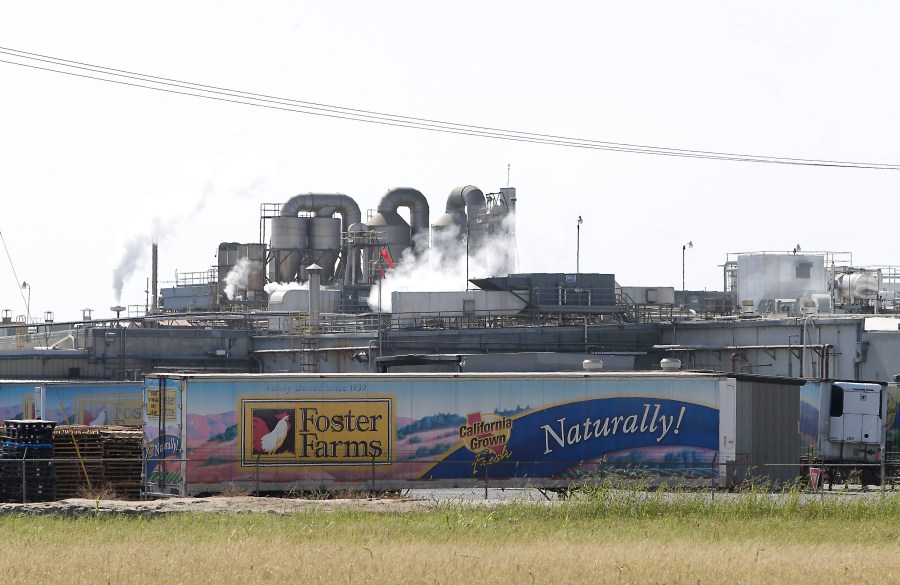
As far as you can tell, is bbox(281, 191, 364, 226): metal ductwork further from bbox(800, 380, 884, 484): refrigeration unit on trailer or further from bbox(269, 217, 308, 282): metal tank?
bbox(800, 380, 884, 484): refrigeration unit on trailer

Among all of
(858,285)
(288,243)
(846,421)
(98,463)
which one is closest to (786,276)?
(858,285)

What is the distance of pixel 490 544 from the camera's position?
22.7 metres

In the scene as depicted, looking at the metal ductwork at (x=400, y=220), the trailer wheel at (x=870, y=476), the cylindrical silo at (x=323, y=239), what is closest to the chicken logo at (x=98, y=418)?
the trailer wheel at (x=870, y=476)

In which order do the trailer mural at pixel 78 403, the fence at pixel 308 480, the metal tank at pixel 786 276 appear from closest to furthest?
the fence at pixel 308 480
the trailer mural at pixel 78 403
the metal tank at pixel 786 276

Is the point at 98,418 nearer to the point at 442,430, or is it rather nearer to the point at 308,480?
the point at 308,480

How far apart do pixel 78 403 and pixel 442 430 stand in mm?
16305

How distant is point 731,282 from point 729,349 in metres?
37.9

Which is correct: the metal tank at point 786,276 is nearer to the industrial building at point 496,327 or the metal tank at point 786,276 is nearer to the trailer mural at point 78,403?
the industrial building at point 496,327

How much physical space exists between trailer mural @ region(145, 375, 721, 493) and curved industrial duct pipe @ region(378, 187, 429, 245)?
213 feet

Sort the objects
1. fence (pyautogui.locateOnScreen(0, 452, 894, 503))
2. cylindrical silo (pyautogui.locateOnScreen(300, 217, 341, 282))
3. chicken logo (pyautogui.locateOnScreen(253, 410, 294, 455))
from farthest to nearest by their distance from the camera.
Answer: cylindrical silo (pyautogui.locateOnScreen(300, 217, 341, 282)) < chicken logo (pyautogui.locateOnScreen(253, 410, 294, 455)) < fence (pyautogui.locateOnScreen(0, 452, 894, 503))

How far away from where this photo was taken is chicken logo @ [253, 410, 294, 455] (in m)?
31.9

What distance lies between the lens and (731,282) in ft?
310

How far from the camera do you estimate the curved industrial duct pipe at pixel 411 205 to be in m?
97.6

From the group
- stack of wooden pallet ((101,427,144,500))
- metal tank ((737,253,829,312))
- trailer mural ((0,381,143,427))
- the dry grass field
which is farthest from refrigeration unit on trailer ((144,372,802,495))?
metal tank ((737,253,829,312))
